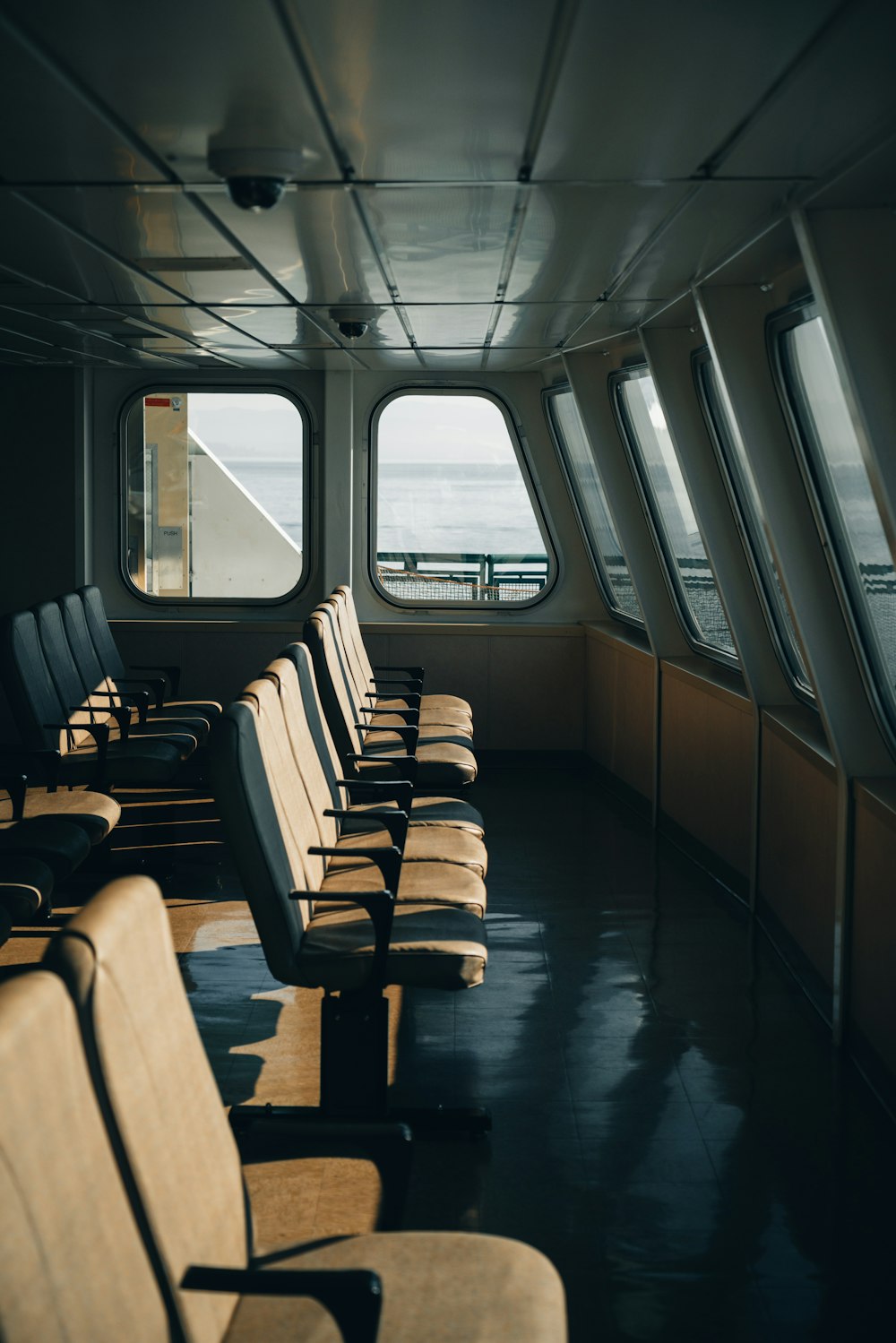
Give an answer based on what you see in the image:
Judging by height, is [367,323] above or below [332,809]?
above

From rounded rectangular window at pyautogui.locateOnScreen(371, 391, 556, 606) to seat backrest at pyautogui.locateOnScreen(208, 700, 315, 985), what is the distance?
5877mm

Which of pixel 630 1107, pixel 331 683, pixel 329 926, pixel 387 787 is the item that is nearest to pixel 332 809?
pixel 387 787

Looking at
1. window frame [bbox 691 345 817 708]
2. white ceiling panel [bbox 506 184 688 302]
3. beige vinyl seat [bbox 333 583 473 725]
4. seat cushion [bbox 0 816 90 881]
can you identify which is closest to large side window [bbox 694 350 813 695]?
window frame [bbox 691 345 817 708]

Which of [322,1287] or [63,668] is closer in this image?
[322,1287]

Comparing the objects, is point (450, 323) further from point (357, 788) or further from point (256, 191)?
point (256, 191)

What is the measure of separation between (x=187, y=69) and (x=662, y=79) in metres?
0.93

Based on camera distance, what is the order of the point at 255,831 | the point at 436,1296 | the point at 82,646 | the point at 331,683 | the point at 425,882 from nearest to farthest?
1. the point at 436,1296
2. the point at 255,831
3. the point at 425,882
4. the point at 331,683
5. the point at 82,646

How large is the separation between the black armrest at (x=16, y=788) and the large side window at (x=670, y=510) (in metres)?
3.57

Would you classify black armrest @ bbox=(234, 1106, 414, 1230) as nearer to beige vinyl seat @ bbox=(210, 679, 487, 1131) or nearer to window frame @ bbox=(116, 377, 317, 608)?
beige vinyl seat @ bbox=(210, 679, 487, 1131)

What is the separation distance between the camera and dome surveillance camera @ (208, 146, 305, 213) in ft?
9.60

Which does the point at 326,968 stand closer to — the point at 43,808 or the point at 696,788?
the point at 43,808

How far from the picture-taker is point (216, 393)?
8.92 m

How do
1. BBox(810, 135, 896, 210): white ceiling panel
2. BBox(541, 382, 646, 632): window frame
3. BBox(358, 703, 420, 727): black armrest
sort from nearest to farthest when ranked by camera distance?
BBox(810, 135, 896, 210): white ceiling panel → BBox(358, 703, 420, 727): black armrest → BBox(541, 382, 646, 632): window frame

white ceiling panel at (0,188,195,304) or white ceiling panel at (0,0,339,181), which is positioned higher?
white ceiling panel at (0,188,195,304)
